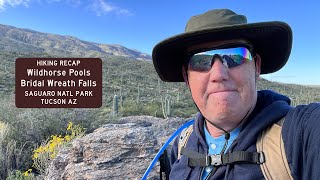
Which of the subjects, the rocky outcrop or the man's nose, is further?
the rocky outcrop

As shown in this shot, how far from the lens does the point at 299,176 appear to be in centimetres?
138

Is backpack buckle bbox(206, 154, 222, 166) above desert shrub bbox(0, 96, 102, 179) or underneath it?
above

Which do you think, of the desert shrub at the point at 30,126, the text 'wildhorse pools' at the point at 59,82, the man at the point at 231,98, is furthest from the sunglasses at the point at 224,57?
the text 'wildhorse pools' at the point at 59,82

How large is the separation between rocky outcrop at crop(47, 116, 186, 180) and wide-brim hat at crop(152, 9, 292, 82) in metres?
1.99

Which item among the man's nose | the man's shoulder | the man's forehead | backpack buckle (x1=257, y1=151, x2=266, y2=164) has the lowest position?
backpack buckle (x1=257, y1=151, x2=266, y2=164)

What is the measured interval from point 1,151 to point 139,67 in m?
49.6

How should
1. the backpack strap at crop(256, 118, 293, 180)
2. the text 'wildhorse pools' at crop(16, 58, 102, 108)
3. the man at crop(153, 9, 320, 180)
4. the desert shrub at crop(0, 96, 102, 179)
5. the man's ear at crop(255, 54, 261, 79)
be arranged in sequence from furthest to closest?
the text 'wildhorse pools' at crop(16, 58, 102, 108) < the desert shrub at crop(0, 96, 102, 179) < the man's ear at crop(255, 54, 261, 79) < the man at crop(153, 9, 320, 180) < the backpack strap at crop(256, 118, 293, 180)

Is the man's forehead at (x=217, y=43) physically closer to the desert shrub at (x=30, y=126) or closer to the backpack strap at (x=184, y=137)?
the backpack strap at (x=184, y=137)

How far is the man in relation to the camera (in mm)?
1529

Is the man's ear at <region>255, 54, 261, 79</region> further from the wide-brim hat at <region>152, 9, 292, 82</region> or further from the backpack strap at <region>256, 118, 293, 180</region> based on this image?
the backpack strap at <region>256, 118, 293, 180</region>

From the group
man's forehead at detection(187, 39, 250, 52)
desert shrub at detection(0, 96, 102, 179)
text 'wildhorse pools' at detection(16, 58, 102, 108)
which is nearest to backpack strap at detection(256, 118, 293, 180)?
man's forehead at detection(187, 39, 250, 52)

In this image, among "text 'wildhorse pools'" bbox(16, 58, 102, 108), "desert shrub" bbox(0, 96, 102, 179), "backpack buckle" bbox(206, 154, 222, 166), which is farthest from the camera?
"text 'wildhorse pools'" bbox(16, 58, 102, 108)

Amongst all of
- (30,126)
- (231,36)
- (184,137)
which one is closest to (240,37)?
(231,36)

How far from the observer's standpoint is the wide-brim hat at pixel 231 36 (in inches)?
66.2
